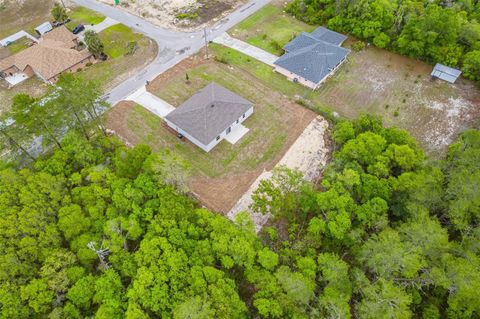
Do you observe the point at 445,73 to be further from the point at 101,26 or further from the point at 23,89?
the point at 23,89

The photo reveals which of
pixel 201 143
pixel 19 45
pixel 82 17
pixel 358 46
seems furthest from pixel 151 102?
pixel 358 46

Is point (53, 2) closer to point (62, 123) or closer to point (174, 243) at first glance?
point (62, 123)

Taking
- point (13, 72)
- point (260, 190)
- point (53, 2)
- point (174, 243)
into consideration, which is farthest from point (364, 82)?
point (53, 2)

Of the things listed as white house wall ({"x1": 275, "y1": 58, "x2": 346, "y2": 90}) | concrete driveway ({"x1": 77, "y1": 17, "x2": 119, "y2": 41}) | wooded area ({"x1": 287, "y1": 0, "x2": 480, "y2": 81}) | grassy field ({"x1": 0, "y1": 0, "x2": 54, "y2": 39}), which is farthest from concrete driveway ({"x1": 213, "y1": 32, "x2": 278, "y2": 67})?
grassy field ({"x1": 0, "y1": 0, "x2": 54, "y2": 39})

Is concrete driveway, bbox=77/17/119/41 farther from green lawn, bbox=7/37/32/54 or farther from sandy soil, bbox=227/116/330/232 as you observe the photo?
sandy soil, bbox=227/116/330/232

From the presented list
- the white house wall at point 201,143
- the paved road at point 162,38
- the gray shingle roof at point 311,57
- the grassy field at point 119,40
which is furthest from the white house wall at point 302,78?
the grassy field at point 119,40

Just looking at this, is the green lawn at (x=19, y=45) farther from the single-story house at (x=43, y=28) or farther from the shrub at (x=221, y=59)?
the shrub at (x=221, y=59)
